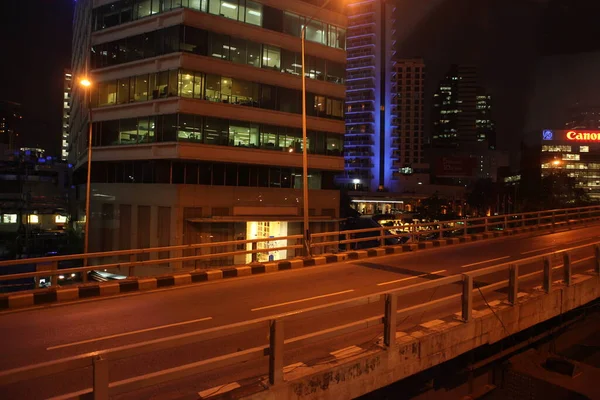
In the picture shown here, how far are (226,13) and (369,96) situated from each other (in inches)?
2991

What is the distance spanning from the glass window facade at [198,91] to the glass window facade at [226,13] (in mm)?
4352

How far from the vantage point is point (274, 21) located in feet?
110

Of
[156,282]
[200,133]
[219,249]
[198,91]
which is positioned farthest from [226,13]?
[156,282]

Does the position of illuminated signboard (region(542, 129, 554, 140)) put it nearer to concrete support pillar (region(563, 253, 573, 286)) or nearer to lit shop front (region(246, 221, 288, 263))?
lit shop front (region(246, 221, 288, 263))

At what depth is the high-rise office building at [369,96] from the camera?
103312 mm

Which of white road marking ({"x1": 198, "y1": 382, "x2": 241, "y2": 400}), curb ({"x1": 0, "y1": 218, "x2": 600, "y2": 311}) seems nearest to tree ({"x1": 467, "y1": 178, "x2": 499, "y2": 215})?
curb ({"x1": 0, "y1": 218, "x2": 600, "y2": 311})

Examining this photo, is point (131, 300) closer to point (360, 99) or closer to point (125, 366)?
point (125, 366)

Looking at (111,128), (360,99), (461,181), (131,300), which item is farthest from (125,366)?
(461,181)

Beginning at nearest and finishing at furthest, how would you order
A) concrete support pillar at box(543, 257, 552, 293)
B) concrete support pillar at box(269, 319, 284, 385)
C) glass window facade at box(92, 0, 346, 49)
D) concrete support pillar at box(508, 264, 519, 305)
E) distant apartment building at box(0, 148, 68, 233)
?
concrete support pillar at box(269, 319, 284, 385), concrete support pillar at box(508, 264, 519, 305), concrete support pillar at box(543, 257, 552, 293), glass window facade at box(92, 0, 346, 49), distant apartment building at box(0, 148, 68, 233)

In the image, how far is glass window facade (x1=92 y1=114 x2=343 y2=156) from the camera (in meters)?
30.1

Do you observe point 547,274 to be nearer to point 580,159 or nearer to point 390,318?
point 390,318

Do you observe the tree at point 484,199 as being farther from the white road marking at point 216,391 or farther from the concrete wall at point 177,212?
the white road marking at point 216,391

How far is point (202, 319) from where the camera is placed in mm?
8750

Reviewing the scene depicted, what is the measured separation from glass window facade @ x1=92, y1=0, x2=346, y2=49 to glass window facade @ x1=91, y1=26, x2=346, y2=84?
149cm
